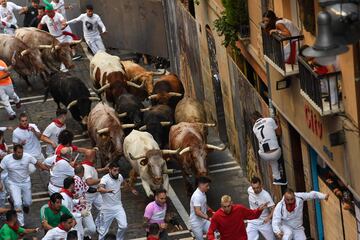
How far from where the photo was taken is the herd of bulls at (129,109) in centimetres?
2569

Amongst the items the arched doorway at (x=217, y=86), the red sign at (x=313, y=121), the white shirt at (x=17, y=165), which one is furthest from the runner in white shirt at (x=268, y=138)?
the arched doorway at (x=217, y=86)

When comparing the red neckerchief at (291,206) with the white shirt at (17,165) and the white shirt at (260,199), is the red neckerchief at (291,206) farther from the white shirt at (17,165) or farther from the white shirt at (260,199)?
the white shirt at (17,165)

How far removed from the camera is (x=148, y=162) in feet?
82.3

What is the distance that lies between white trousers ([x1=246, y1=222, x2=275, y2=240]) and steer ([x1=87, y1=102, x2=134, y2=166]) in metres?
5.65

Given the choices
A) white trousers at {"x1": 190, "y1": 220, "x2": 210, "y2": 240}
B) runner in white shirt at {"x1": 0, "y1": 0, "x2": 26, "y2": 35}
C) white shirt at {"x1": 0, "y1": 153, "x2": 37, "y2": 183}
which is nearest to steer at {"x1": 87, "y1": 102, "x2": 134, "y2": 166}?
white shirt at {"x1": 0, "y1": 153, "x2": 37, "y2": 183}

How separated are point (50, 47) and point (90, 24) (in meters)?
2.13

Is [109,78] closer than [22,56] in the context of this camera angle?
Yes

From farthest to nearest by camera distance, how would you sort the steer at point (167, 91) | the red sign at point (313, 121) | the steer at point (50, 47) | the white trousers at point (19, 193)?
1. the steer at point (50, 47)
2. the steer at point (167, 91)
3. the white trousers at point (19, 193)
4. the red sign at point (313, 121)

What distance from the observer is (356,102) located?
18.6 metres

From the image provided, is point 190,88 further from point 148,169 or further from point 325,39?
point 325,39

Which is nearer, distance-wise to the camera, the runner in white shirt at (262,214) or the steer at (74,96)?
the runner in white shirt at (262,214)

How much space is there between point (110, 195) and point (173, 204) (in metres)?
3.52

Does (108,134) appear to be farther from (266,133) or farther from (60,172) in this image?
(266,133)

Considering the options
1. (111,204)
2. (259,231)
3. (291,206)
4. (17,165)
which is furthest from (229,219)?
(17,165)
